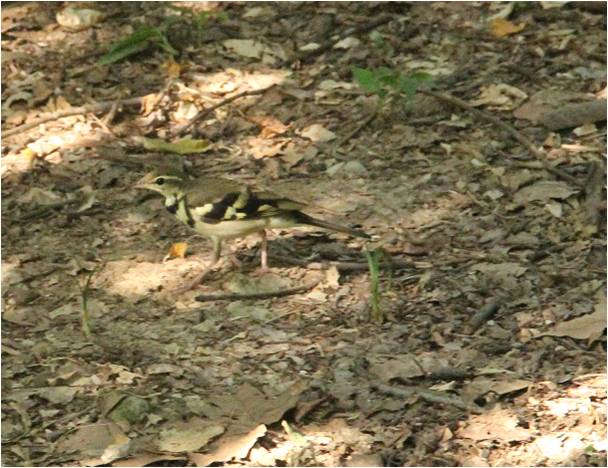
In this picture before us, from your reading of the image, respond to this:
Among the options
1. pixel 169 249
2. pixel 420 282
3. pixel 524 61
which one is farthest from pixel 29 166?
pixel 524 61

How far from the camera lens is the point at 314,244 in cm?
886

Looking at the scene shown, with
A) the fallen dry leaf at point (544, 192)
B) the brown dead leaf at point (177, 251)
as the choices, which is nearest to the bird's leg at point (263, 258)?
the brown dead leaf at point (177, 251)

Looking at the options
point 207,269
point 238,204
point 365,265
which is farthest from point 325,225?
point 207,269

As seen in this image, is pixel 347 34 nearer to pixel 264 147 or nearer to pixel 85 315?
pixel 264 147

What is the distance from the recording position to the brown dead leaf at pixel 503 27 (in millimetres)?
10867


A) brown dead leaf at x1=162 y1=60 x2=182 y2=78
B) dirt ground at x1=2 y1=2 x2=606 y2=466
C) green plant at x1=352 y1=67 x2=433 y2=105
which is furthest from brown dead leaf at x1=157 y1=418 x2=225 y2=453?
brown dead leaf at x1=162 y1=60 x2=182 y2=78

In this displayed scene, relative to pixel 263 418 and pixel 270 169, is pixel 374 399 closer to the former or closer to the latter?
pixel 263 418

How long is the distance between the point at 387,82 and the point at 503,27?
1.72 m

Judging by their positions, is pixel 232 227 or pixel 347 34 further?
pixel 347 34

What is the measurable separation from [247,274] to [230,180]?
72cm

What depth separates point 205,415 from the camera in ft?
23.3

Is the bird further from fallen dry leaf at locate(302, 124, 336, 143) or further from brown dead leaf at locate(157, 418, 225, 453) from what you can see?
brown dead leaf at locate(157, 418, 225, 453)

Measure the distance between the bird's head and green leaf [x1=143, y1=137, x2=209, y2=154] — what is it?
0.91 meters

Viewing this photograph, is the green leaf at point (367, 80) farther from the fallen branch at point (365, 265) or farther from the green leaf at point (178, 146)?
the fallen branch at point (365, 265)
